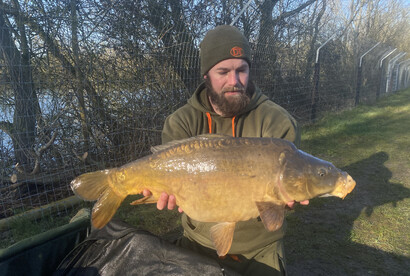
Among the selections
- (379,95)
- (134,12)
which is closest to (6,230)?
(134,12)

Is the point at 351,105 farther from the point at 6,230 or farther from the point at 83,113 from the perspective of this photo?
the point at 6,230

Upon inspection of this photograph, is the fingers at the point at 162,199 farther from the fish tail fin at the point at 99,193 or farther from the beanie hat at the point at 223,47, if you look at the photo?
the beanie hat at the point at 223,47

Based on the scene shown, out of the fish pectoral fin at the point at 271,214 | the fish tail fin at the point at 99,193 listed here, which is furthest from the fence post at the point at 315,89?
the fish tail fin at the point at 99,193

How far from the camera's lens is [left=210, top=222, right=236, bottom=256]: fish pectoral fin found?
4.14 ft

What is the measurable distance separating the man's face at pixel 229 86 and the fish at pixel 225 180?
1.14ft

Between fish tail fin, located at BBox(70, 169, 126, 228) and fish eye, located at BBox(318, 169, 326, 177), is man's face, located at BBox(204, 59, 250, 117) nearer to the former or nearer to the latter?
fish eye, located at BBox(318, 169, 326, 177)

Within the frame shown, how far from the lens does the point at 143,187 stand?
1.32m

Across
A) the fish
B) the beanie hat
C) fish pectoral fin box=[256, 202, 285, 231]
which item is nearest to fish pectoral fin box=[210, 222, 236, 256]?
the fish

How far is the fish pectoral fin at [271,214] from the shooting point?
1177 millimetres

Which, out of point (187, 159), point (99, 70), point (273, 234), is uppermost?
point (99, 70)

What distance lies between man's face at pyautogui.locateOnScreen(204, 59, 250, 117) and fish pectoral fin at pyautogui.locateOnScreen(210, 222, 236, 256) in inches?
24.3

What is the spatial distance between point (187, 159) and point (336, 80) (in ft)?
22.6

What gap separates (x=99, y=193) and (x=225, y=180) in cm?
58

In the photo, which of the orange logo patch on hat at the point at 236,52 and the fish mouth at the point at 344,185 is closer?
the fish mouth at the point at 344,185
